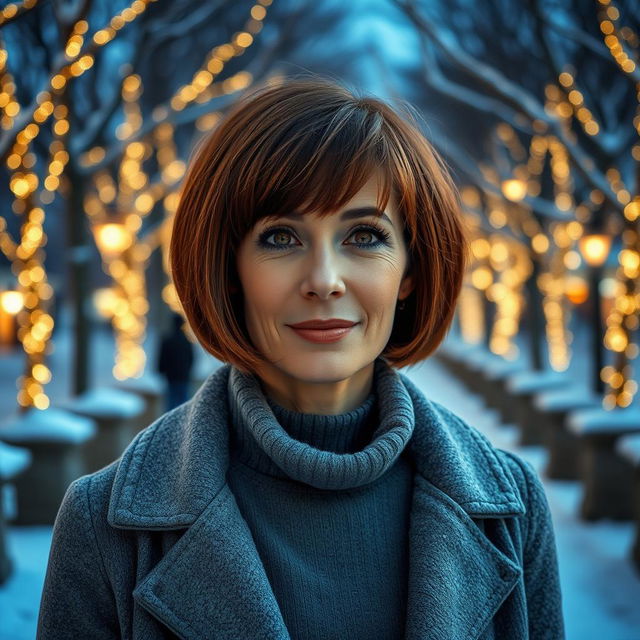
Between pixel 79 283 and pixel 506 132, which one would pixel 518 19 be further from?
pixel 79 283

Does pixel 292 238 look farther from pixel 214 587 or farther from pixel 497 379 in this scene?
pixel 497 379

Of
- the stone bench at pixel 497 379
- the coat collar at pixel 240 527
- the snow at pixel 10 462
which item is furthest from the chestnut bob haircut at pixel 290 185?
the stone bench at pixel 497 379

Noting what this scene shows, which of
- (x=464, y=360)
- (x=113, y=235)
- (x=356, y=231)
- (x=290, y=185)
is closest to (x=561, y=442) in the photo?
(x=113, y=235)

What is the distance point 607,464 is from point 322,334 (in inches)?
255

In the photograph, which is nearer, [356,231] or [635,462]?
[356,231]

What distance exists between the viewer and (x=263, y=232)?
64.6 inches

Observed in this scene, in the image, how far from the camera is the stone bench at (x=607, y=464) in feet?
24.0

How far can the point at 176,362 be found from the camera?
960 centimetres

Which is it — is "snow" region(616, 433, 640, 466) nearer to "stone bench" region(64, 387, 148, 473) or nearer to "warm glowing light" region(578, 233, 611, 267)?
"warm glowing light" region(578, 233, 611, 267)

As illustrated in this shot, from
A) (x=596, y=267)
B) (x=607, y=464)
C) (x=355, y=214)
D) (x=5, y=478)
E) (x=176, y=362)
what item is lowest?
(x=607, y=464)

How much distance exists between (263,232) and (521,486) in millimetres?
824

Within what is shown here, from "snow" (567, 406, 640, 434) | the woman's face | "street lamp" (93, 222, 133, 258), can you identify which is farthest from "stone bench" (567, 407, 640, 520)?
"street lamp" (93, 222, 133, 258)

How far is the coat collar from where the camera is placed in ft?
5.08

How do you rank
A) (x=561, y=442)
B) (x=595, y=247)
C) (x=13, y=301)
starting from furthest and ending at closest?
(x=595, y=247), (x=561, y=442), (x=13, y=301)
